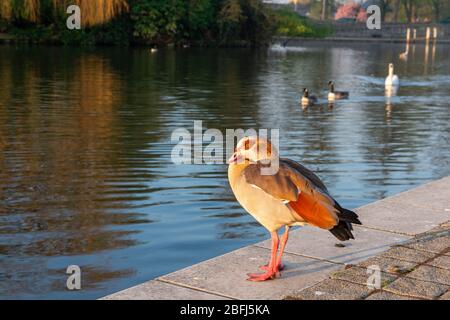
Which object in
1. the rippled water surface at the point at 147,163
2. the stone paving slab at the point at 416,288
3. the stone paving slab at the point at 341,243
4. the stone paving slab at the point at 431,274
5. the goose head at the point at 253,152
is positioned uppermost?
the goose head at the point at 253,152

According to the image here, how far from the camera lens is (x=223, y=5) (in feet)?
208

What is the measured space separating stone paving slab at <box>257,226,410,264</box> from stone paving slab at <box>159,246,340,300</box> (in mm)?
164

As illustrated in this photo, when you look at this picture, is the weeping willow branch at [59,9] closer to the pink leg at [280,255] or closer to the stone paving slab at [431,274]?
the pink leg at [280,255]

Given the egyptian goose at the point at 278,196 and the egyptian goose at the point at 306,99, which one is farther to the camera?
the egyptian goose at the point at 306,99

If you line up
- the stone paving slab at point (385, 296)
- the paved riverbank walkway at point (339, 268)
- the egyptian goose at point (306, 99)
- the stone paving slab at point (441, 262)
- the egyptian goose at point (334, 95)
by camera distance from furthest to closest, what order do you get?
the egyptian goose at point (334, 95)
the egyptian goose at point (306, 99)
the stone paving slab at point (441, 262)
the paved riverbank walkway at point (339, 268)
the stone paving slab at point (385, 296)

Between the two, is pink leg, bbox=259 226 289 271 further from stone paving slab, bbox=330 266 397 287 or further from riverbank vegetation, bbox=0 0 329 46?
riverbank vegetation, bbox=0 0 329 46

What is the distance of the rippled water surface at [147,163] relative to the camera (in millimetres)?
7137

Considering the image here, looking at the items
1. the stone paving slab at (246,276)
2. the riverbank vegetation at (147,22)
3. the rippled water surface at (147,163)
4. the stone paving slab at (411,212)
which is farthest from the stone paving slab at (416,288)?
the riverbank vegetation at (147,22)

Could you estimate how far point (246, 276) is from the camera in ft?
16.3

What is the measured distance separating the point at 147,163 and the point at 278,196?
7374mm

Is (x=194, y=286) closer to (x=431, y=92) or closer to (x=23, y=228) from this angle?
(x=23, y=228)

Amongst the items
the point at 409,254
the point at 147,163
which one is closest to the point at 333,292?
the point at 409,254

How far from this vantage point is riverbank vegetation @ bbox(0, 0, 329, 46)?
174 feet

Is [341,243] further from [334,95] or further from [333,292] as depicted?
[334,95]
